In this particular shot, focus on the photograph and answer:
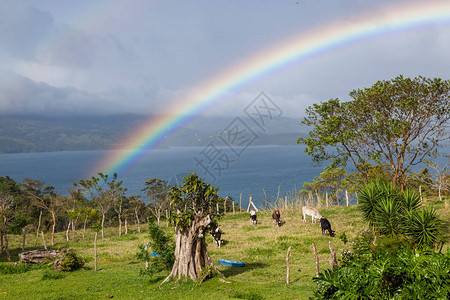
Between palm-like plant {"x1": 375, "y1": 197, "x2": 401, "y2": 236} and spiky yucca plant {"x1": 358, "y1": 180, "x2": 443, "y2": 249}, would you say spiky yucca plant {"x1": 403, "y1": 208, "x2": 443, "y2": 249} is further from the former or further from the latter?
palm-like plant {"x1": 375, "y1": 197, "x2": 401, "y2": 236}

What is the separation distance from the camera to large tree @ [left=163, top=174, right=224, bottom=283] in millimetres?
14312

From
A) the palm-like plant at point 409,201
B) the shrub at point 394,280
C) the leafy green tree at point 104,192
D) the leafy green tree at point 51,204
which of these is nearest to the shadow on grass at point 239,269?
the palm-like plant at point 409,201

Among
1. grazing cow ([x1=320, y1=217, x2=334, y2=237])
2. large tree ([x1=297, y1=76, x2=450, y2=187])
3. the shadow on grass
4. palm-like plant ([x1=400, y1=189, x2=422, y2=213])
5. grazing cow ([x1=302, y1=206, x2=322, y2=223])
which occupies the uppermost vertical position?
large tree ([x1=297, y1=76, x2=450, y2=187])

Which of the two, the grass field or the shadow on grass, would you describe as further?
the shadow on grass

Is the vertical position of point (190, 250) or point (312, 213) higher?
point (312, 213)

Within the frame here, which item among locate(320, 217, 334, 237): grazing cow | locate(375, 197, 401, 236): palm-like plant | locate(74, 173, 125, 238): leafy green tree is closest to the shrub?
locate(375, 197, 401, 236): palm-like plant

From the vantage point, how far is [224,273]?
16.1m

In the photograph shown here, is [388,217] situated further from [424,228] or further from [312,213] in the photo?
[312,213]

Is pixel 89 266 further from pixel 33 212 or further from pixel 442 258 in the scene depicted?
pixel 33 212

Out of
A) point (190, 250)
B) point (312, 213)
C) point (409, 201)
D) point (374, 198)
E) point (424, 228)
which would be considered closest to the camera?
point (190, 250)

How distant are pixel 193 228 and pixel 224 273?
352 cm

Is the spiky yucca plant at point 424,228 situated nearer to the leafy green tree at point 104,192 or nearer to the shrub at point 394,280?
the shrub at point 394,280

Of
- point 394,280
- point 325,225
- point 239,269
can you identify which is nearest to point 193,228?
point 239,269

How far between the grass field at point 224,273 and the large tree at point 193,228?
648mm
